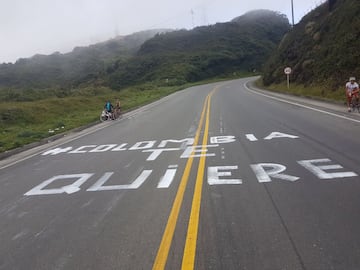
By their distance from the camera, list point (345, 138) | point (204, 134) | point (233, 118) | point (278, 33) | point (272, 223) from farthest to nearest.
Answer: point (278, 33), point (233, 118), point (204, 134), point (345, 138), point (272, 223)

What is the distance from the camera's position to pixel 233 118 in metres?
19.1

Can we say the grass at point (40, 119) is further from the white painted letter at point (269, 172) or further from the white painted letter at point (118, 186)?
the white painted letter at point (269, 172)

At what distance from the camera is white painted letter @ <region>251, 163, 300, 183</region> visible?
24.6 feet

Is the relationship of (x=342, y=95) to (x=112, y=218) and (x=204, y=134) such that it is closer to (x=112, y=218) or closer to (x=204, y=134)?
(x=204, y=134)

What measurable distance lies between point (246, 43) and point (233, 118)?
110m

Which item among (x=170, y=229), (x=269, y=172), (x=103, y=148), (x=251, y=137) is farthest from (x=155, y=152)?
(x=170, y=229)

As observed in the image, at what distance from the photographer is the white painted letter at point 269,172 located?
7.50m

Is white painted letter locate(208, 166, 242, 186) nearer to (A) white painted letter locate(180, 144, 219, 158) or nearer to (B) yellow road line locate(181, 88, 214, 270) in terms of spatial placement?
(B) yellow road line locate(181, 88, 214, 270)

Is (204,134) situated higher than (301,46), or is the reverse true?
(301,46)

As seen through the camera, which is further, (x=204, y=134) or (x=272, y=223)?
(x=204, y=134)

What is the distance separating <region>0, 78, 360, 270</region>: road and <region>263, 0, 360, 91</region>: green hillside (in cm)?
1885

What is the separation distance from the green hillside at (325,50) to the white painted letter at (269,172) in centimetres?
2010

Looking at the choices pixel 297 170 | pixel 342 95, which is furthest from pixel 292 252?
pixel 342 95

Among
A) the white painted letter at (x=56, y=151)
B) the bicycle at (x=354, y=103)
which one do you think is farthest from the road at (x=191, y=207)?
the bicycle at (x=354, y=103)
